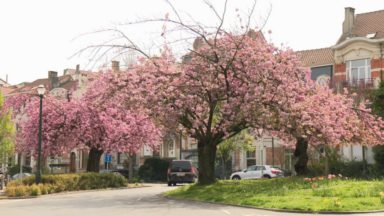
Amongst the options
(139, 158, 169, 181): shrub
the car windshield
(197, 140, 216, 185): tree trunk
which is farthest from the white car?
(197, 140, 216, 185): tree trunk

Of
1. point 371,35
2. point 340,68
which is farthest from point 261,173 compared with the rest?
point 371,35

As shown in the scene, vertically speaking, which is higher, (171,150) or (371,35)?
(371,35)

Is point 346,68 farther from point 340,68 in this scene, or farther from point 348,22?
point 348,22

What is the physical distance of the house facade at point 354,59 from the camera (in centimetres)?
4278

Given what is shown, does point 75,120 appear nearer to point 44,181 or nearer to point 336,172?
point 44,181

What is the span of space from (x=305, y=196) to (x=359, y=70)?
2912cm

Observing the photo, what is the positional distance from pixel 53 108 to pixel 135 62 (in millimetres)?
11793

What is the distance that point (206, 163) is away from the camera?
1040 inches

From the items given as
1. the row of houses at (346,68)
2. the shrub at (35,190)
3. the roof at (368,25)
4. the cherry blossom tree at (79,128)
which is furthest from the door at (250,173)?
the shrub at (35,190)

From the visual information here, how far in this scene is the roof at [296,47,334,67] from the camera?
1882 inches

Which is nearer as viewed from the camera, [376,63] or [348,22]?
[376,63]

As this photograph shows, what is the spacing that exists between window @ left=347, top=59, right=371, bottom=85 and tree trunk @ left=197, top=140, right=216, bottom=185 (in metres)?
20.9

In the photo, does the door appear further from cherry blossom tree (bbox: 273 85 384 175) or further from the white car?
cherry blossom tree (bbox: 273 85 384 175)

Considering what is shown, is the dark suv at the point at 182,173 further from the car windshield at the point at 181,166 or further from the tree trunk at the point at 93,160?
the tree trunk at the point at 93,160
